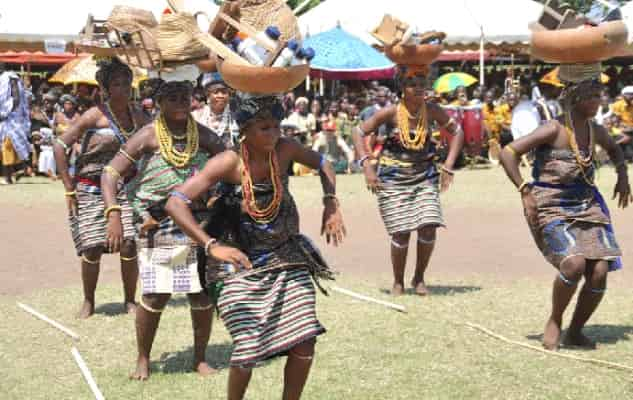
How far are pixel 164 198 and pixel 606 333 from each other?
3.33m

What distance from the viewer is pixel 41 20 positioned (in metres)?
22.6

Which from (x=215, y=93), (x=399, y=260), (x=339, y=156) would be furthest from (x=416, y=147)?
(x=339, y=156)

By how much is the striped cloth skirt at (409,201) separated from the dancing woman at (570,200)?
2.08 metres

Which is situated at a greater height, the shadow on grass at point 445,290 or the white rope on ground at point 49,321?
the white rope on ground at point 49,321

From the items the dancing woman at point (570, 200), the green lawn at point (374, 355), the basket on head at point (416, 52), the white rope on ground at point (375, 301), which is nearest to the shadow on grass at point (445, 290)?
the green lawn at point (374, 355)

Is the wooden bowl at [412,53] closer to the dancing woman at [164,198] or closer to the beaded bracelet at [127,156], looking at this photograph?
the dancing woman at [164,198]

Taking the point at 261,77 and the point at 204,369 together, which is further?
the point at 204,369

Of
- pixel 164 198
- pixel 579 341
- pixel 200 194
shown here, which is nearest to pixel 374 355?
pixel 579 341

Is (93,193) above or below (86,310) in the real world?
above

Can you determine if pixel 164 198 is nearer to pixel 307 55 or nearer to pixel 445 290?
pixel 307 55

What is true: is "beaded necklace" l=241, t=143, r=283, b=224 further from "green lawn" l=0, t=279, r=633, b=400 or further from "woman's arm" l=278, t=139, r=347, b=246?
"green lawn" l=0, t=279, r=633, b=400

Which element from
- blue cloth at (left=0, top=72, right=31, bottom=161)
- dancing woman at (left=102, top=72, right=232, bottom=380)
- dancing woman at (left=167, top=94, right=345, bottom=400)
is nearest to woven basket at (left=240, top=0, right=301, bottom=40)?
dancing woman at (left=167, top=94, right=345, bottom=400)

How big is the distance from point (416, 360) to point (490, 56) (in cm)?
2430

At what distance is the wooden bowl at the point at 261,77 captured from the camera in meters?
4.81
